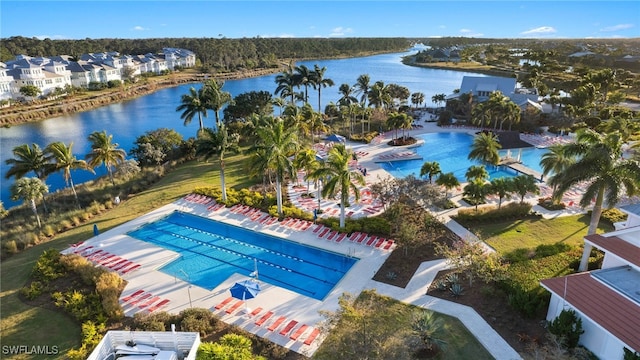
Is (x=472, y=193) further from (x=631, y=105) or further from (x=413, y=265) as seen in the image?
(x=631, y=105)

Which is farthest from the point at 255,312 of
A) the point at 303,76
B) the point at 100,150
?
the point at 303,76

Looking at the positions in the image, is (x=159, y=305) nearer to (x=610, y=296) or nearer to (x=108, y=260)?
(x=108, y=260)

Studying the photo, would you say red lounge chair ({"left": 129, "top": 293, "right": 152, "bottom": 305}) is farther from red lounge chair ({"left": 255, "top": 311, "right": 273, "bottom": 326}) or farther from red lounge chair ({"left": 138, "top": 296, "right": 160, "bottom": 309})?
red lounge chair ({"left": 255, "top": 311, "right": 273, "bottom": 326})

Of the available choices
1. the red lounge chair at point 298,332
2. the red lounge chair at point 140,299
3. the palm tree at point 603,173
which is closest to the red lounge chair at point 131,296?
the red lounge chair at point 140,299

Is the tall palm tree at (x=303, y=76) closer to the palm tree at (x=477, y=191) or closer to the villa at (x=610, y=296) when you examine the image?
the palm tree at (x=477, y=191)

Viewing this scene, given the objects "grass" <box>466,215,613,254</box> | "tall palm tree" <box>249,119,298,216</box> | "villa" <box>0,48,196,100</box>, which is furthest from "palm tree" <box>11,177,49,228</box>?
"villa" <box>0,48,196,100</box>
